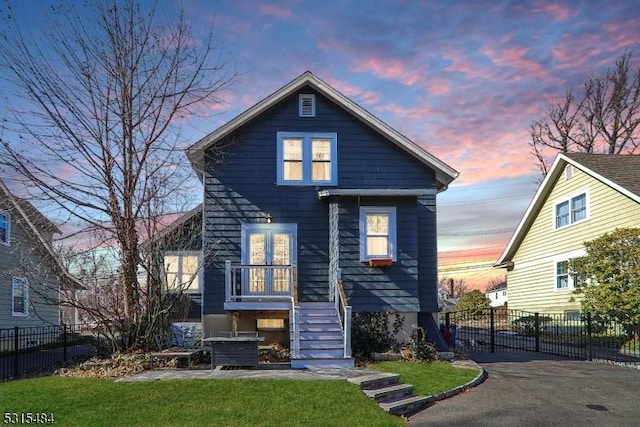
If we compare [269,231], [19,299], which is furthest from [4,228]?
[269,231]

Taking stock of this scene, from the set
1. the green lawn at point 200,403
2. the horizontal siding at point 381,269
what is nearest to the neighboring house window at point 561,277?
the horizontal siding at point 381,269

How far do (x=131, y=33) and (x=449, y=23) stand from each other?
817cm

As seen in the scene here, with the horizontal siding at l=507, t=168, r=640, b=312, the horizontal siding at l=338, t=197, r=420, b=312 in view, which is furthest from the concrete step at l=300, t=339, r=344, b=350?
the horizontal siding at l=507, t=168, r=640, b=312

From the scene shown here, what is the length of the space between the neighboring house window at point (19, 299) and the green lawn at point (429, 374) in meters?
16.0

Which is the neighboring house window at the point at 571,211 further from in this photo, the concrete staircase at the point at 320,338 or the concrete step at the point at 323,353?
the concrete step at the point at 323,353

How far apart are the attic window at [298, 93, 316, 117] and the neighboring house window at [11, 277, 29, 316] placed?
526 inches

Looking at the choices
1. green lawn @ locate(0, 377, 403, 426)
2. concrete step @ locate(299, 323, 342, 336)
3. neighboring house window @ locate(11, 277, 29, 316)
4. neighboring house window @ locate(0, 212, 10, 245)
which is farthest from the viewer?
neighboring house window @ locate(11, 277, 29, 316)

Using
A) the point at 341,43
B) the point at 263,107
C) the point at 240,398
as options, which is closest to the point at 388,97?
the point at 341,43

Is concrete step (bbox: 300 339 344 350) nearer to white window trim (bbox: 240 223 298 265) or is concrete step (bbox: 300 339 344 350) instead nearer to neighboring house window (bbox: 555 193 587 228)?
white window trim (bbox: 240 223 298 265)

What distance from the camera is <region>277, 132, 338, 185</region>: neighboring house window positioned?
703 inches

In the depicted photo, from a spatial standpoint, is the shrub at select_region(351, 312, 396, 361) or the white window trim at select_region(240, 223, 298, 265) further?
the white window trim at select_region(240, 223, 298, 265)

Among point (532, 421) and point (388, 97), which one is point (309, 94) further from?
point (532, 421)

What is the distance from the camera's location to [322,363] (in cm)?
1383

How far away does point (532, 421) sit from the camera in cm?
951
